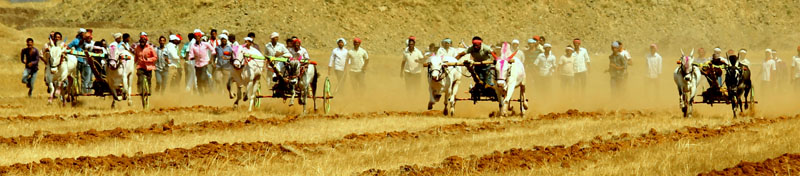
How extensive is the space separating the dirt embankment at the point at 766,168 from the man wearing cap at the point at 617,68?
1770 centimetres

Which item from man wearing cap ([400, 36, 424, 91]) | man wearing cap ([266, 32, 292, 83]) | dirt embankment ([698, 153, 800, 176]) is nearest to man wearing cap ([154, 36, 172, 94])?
man wearing cap ([266, 32, 292, 83])

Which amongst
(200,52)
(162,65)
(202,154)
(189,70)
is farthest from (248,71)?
(202,154)

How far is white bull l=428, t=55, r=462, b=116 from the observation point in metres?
24.9

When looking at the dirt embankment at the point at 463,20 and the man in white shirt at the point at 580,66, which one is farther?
the dirt embankment at the point at 463,20

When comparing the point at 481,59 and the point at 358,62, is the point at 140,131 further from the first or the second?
the point at 358,62

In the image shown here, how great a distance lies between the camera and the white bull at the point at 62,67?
2720 cm

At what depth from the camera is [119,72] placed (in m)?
26.7

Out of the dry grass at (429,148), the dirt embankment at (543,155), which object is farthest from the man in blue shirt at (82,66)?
the dirt embankment at (543,155)

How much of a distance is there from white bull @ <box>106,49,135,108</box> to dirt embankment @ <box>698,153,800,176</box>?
1646cm

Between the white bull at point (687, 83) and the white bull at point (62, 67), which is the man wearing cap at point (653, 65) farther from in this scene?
the white bull at point (62, 67)

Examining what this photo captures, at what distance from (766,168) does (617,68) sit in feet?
61.2

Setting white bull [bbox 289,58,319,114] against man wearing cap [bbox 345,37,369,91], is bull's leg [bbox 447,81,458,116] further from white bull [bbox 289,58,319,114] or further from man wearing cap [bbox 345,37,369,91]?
man wearing cap [bbox 345,37,369,91]

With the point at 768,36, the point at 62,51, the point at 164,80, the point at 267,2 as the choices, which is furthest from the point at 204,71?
the point at 768,36

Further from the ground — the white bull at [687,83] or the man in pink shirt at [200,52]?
the man in pink shirt at [200,52]
